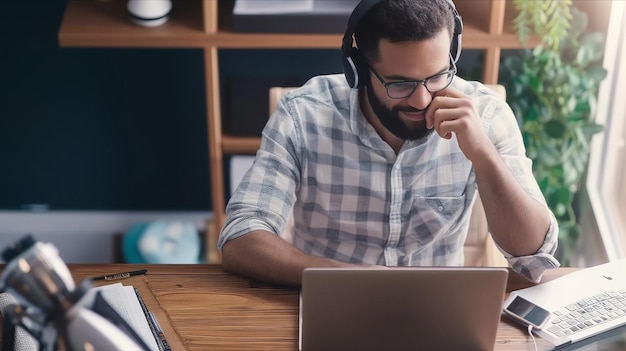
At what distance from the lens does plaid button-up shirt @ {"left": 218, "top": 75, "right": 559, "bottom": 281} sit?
5.99 feet

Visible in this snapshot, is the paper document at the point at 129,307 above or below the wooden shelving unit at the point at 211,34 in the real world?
below

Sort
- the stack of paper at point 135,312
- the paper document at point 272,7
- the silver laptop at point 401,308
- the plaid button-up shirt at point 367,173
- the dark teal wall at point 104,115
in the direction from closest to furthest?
the silver laptop at point 401,308 → the stack of paper at point 135,312 → the plaid button-up shirt at point 367,173 → the paper document at point 272,7 → the dark teal wall at point 104,115

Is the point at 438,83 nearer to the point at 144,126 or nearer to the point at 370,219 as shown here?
the point at 370,219

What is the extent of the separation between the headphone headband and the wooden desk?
47 cm

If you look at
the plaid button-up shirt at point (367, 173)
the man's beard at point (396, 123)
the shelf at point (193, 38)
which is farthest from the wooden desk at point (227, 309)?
the shelf at point (193, 38)

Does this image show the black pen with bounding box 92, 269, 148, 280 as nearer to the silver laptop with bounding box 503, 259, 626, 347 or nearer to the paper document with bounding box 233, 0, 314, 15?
the silver laptop with bounding box 503, 259, 626, 347

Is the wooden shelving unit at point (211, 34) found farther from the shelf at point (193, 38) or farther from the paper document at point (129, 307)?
the paper document at point (129, 307)

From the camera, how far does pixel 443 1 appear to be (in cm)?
171

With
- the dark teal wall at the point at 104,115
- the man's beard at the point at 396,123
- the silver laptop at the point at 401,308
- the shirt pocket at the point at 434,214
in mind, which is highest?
the man's beard at the point at 396,123

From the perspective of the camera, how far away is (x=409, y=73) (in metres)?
1.68

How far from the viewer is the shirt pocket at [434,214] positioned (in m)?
1.86

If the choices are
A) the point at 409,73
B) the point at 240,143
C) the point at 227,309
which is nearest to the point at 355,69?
the point at 409,73

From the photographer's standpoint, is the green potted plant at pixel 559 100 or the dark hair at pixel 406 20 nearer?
the dark hair at pixel 406 20

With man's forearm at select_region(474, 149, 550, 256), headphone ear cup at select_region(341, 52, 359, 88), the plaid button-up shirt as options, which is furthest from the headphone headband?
man's forearm at select_region(474, 149, 550, 256)
